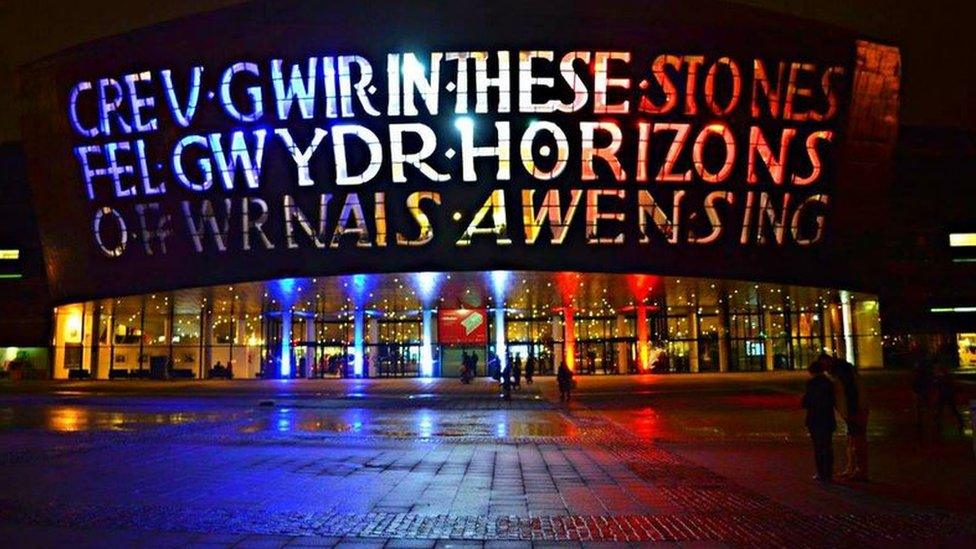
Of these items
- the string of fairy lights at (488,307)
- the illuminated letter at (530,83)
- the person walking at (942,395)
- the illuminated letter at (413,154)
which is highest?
the illuminated letter at (530,83)

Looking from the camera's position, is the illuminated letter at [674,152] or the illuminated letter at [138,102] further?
the illuminated letter at [138,102]

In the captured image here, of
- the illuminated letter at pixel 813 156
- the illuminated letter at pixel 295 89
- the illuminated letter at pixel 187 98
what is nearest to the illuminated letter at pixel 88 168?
the illuminated letter at pixel 187 98

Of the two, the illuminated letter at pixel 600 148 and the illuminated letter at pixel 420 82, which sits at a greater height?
the illuminated letter at pixel 420 82

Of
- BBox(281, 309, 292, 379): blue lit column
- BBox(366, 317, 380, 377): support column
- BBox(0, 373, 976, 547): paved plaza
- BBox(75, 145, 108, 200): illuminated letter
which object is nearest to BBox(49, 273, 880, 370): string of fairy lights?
BBox(366, 317, 380, 377): support column

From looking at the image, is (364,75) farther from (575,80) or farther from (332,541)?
(332,541)

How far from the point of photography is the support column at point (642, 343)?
64.0m

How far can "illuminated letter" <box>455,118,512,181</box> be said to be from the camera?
44.6 metres

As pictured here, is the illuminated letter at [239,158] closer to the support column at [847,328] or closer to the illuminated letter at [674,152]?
the illuminated letter at [674,152]

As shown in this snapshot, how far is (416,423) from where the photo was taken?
79.6ft

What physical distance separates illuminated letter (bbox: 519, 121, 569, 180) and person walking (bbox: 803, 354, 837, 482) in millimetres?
32631

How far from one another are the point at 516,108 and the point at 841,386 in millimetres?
33456

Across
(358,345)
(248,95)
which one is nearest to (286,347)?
(358,345)

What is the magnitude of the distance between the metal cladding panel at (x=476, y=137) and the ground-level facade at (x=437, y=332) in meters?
7.85

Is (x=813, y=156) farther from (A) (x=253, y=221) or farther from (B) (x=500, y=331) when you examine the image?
(A) (x=253, y=221)
